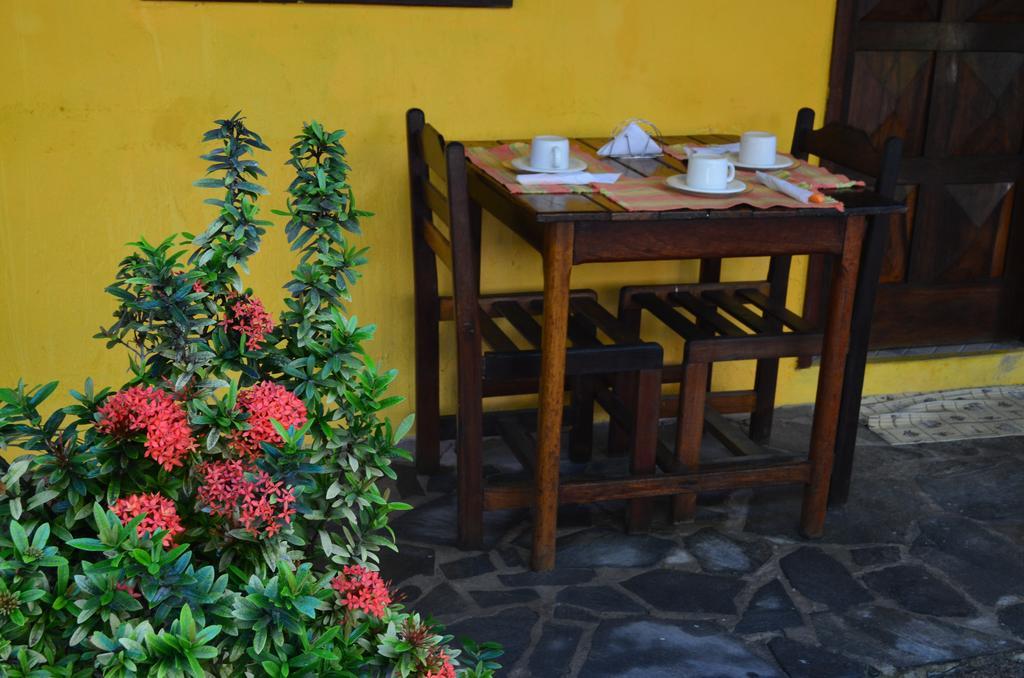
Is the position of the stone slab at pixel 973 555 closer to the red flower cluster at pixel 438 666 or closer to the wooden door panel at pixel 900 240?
the wooden door panel at pixel 900 240

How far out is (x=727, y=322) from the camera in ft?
10.4

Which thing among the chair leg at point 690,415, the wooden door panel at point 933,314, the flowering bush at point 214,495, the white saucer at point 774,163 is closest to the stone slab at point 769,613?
the chair leg at point 690,415

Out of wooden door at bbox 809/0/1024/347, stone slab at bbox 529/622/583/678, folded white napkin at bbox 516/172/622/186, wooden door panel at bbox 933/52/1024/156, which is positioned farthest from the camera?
wooden door panel at bbox 933/52/1024/156

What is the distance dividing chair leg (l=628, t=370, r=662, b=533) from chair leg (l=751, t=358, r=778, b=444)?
Result: 73 cm

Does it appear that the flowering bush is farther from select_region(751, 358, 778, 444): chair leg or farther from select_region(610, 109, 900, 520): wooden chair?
select_region(751, 358, 778, 444): chair leg

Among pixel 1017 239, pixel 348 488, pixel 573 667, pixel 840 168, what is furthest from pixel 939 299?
pixel 348 488

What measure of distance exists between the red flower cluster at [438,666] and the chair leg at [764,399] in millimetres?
2219

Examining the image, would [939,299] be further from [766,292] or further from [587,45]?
[587,45]

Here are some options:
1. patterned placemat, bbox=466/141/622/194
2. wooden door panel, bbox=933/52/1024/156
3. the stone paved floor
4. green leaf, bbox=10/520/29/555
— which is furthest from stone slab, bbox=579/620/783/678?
wooden door panel, bbox=933/52/1024/156

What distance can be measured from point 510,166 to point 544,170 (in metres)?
0.13

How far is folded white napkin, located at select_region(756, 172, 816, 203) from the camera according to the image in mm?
2621

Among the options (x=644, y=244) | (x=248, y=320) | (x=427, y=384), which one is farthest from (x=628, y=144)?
(x=248, y=320)

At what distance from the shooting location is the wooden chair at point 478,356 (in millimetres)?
2621

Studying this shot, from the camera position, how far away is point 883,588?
2.75 meters
